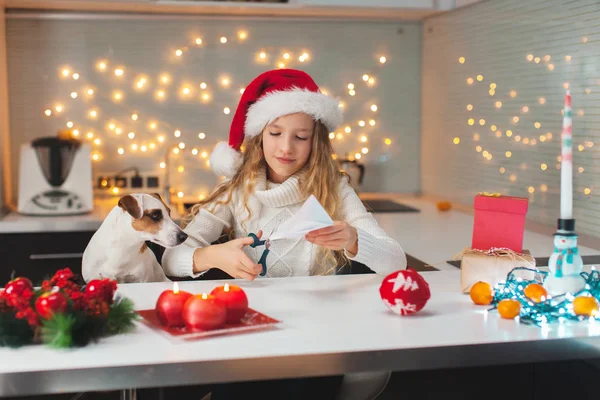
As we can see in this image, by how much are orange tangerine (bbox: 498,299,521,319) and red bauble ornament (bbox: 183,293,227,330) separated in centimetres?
49

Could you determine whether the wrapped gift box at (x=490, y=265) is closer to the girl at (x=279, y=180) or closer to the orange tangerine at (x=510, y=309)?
the orange tangerine at (x=510, y=309)

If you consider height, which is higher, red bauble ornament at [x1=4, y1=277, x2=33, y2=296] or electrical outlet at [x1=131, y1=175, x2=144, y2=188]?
electrical outlet at [x1=131, y1=175, x2=144, y2=188]

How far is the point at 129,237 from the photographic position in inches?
65.7

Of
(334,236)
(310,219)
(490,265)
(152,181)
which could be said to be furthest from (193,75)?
(490,265)

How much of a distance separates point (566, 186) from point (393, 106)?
2212mm

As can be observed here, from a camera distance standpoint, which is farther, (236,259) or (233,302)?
(236,259)

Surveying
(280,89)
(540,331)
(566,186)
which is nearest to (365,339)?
(540,331)

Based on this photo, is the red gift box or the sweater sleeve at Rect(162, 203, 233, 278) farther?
the sweater sleeve at Rect(162, 203, 233, 278)

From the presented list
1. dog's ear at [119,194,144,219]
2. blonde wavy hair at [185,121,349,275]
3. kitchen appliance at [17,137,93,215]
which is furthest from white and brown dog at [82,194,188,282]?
kitchen appliance at [17,137,93,215]

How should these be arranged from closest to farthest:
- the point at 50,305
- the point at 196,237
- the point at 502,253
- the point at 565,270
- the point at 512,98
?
the point at 50,305
the point at 565,270
the point at 502,253
the point at 196,237
the point at 512,98

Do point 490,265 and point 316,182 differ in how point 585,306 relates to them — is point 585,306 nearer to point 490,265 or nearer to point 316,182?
point 490,265

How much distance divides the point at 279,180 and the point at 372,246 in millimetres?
424

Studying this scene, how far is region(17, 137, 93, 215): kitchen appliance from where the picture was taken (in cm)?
286

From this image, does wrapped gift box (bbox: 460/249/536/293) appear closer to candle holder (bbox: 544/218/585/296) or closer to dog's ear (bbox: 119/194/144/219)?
candle holder (bbox: 544/218/585/296)
